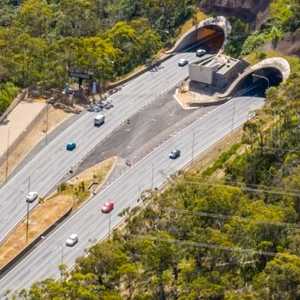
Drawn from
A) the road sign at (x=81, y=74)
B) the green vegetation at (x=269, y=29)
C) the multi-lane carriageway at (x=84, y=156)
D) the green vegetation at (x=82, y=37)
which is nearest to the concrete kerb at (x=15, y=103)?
the green vegetation at (x=82, y=37)

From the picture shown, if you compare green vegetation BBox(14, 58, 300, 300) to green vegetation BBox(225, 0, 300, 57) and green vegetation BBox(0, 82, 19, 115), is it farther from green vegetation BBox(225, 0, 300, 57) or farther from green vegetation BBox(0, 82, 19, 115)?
green vegetation BBox(225, 0, 300, 57)

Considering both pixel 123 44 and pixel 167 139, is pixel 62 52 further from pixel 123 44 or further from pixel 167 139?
pixel 167 139

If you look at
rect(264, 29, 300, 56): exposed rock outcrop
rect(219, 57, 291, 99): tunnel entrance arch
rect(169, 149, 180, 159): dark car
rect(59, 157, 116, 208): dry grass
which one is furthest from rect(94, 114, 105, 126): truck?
rect(264, 29, 300, 56): exposed rock outcrop

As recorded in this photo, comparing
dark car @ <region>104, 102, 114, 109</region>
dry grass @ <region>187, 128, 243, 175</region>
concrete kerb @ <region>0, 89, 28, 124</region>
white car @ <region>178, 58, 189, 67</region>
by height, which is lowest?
concrete kerb @ <region>0, 89, 28, 124</region>

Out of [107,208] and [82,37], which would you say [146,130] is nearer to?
[107,208]

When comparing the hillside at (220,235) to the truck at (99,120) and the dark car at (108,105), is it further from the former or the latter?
the dark car at (108,105)

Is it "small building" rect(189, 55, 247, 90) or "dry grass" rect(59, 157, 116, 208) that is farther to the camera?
"small building" rect(189, 55, 247, 90)

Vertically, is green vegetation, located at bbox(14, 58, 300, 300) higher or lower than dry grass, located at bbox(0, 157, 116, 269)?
higher
